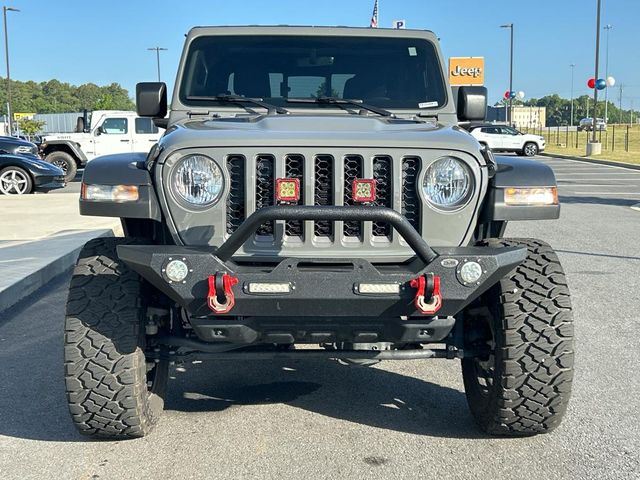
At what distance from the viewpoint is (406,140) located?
3670 millimetres

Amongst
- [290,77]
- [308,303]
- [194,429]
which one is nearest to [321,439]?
[194,429]

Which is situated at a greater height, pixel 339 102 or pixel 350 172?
pixel 339 102

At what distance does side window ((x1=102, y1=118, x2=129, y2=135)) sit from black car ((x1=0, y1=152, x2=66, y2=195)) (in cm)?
513

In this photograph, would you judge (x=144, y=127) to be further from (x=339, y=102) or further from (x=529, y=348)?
(x=529, y=348)

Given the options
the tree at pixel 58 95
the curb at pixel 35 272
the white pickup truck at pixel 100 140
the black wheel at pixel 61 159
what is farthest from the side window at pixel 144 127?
the tree at pixel 58 95

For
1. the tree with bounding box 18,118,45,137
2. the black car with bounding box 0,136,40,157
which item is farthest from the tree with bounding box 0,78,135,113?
the black car with bounding box 0,136,40,157

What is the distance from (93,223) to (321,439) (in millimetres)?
9804

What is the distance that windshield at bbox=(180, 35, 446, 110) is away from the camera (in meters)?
5.00

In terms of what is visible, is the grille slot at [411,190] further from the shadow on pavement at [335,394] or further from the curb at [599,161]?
the curb at [599,161]

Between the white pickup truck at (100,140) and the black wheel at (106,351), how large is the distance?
1963 centimetres

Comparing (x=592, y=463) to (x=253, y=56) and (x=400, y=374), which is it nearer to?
(x=400, y=374)

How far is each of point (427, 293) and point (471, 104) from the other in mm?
2020

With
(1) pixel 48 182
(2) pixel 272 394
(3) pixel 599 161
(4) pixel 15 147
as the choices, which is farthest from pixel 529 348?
(3) pixel 599 161

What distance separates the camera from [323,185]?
3.65m
